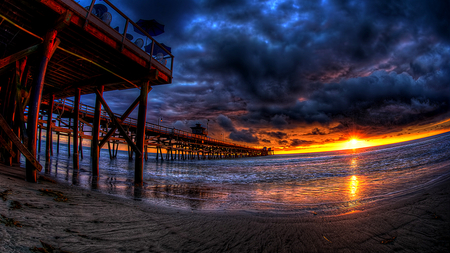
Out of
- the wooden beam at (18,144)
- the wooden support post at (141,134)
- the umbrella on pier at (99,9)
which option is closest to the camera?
the wooden beam at (18,144)

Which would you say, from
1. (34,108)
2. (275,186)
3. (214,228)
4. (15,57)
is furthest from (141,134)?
(275,186)

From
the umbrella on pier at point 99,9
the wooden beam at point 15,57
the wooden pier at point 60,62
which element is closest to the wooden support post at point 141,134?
the wooden pier at point 60,62

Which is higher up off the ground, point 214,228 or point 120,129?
point 120,129

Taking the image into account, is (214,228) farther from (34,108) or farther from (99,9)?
(99,9)

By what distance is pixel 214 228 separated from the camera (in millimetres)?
2252

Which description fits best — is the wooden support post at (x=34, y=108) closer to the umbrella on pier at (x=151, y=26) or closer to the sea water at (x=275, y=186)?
the sea water at (x=275, y=186)

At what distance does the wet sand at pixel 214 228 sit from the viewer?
1.57 meters

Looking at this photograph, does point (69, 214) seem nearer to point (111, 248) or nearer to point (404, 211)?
point (111, 248)

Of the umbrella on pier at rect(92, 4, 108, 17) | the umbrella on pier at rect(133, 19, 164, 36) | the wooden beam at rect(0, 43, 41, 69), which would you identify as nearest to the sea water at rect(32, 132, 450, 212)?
the wooden beam at rect(0, 43, 41, 69)

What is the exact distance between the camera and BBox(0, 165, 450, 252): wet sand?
61.7 inches

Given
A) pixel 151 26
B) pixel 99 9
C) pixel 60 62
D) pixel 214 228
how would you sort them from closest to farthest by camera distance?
1. pixel 214 228
2. pixel 99 9
3. pixel 60 62
4. pixel 151 26

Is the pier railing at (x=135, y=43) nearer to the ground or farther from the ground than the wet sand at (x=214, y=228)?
farther from the ground

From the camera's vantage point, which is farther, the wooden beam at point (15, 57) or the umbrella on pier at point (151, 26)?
the umbrella on pier at point (151, 26)

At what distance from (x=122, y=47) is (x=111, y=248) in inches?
212
